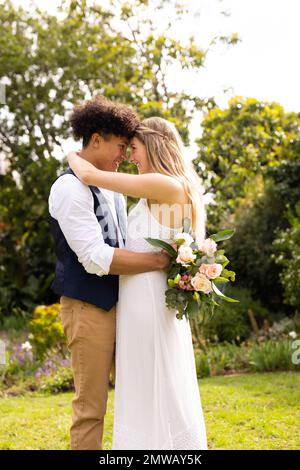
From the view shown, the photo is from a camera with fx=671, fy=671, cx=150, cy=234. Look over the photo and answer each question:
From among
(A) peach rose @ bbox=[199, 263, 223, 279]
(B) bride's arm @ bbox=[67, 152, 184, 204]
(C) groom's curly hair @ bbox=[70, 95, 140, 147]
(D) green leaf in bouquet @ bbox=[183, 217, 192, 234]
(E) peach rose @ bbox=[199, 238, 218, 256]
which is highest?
(C) groom's curly hair @ bbox=[70, 95, 140, 147]

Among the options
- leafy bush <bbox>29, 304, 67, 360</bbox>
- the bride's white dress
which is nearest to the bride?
the bride's white dress

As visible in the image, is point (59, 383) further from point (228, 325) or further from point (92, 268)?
point (92, 268)

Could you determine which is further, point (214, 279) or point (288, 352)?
point (288, 352)

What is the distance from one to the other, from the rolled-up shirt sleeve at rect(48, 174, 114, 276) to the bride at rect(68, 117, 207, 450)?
3.5 inches

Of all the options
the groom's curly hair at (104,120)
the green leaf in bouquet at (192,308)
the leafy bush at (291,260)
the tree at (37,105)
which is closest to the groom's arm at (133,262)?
the green leaf in bouquet at (192,308)

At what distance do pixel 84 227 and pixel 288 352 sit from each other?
4512mm

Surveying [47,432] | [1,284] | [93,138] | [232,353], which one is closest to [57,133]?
[1,284]

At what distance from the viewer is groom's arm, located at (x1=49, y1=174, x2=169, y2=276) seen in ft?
11.4

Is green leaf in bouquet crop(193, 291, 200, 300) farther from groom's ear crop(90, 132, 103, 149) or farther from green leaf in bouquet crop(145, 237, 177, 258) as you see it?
groom's ear crop(90, 132, 103, 149)

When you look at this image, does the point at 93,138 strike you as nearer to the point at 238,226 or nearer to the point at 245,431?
the point at 245,431

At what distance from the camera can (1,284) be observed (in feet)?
43.1

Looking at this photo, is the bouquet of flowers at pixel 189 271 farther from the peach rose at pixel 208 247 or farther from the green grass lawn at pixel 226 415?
the green grass lawn at pixel 226 415

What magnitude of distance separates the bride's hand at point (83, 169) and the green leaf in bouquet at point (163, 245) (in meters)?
0.45
